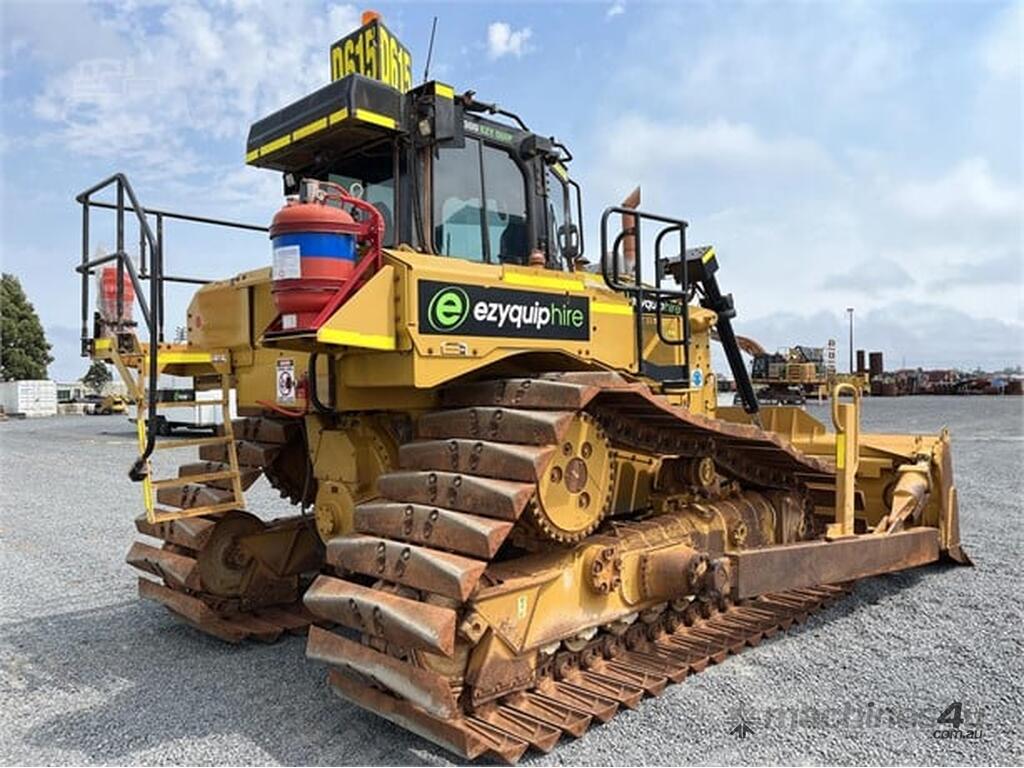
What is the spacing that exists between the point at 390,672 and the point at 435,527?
26.9 inches

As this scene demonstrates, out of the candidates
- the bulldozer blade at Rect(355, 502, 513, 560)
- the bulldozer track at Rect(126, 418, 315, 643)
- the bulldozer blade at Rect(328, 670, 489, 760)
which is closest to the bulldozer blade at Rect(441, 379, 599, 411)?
the bulldozer blade at Rect(355, 502, 513, 560)

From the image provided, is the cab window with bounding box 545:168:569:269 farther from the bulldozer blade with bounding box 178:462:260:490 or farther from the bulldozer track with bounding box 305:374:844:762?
the bulldozer blade with bounding box 178:462:260:490

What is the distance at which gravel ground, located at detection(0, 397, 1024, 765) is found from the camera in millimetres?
3941

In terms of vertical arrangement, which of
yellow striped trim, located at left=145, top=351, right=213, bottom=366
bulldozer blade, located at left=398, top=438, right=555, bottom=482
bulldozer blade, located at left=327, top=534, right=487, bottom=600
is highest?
yellow striped trim, located at left=145, top=351, right=213, bottom=366

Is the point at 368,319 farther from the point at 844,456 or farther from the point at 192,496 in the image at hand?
the point at 844,456

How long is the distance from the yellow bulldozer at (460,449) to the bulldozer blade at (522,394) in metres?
0.01

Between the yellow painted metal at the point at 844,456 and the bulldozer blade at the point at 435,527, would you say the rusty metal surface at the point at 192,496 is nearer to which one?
the bulldozer blade at the point at 435,527

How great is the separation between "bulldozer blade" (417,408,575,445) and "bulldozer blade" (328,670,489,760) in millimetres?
1285

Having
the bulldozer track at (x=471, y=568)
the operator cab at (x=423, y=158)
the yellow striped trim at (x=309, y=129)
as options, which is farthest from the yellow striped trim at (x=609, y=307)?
the yellow striped trim at (x=309, y=129)

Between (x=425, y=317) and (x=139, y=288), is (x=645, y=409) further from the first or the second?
(x=139, y=288)

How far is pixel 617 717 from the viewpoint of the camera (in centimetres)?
427

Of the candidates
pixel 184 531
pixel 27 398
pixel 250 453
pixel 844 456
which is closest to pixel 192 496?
pixel 184 531

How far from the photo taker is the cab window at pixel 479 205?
4.79 metres

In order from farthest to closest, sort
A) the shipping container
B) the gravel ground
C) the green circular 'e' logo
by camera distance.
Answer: the shipping container, the green circular 'e' logo, the gravel ground
